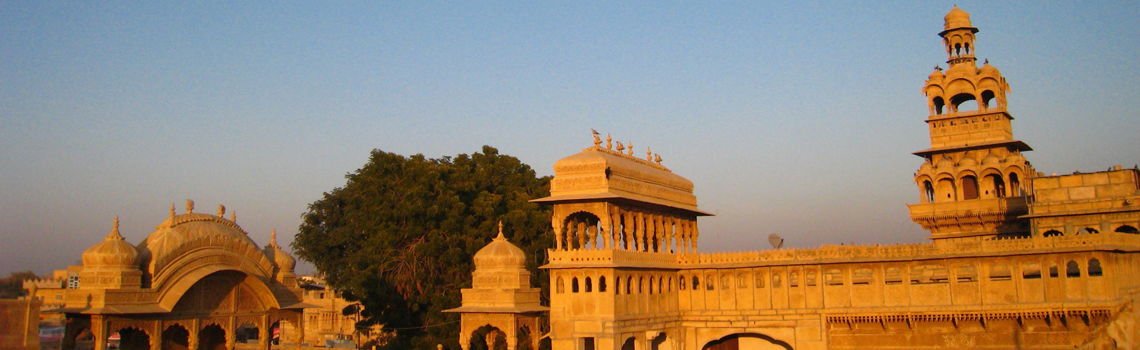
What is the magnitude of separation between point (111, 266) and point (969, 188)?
1226 inches

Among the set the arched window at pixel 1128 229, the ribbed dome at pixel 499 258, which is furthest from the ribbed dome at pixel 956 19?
the ribbed dome at pixel 499 258

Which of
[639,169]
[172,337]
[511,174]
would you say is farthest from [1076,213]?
[172,337]

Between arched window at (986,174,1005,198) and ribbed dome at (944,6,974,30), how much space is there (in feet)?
21.8

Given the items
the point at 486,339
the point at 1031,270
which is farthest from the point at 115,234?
the point at 1031,270

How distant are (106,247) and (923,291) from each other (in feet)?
76.0

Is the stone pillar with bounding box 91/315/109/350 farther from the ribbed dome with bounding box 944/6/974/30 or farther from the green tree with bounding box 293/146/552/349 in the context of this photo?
the ribbed dome with bounding box 944/6/974/30

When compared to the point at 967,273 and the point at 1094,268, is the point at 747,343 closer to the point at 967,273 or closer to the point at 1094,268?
the point at 967,273

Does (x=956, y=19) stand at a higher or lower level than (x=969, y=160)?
higher

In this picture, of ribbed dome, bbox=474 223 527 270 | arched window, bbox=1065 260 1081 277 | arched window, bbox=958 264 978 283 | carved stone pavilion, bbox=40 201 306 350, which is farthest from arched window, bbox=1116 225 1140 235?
carved stone pavilion, bbox=40 201 306 350

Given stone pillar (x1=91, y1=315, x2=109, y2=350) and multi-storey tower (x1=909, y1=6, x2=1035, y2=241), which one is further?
multi-storey tower (x1=909, y1=6, x2=1035, y2=241)

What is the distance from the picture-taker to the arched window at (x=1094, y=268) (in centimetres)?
2978

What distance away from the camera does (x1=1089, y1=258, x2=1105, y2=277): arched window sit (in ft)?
97.7

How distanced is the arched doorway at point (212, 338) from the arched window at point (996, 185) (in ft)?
93.7

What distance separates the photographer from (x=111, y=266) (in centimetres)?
2506
